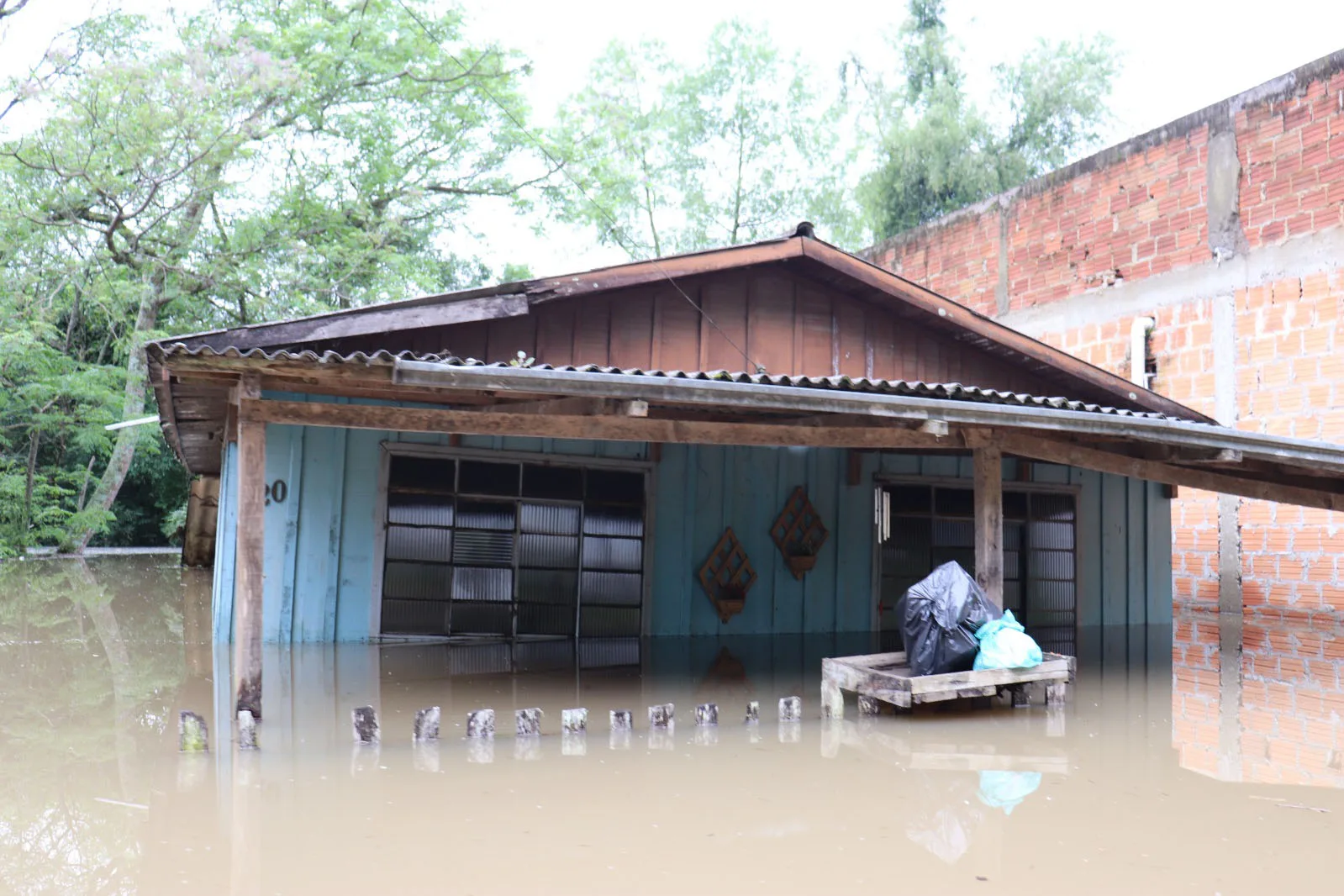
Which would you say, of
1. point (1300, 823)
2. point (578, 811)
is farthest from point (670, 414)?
point (1300, 823)

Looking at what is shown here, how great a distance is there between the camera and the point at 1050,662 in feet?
22.6

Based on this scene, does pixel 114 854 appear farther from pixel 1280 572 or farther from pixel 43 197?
pixel 43 197

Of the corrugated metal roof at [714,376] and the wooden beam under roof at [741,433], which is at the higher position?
the corrugated metal roof at [714,376]

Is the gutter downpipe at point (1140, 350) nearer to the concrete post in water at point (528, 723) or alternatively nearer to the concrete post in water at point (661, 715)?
the concrete post in water at point (661, 715)

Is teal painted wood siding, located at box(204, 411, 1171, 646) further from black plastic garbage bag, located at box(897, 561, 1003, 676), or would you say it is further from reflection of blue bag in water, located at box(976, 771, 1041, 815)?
reflection of blue bag in water, located at box(976, 771, 1041, 815)

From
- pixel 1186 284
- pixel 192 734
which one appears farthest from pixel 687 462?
pixel 1186 284

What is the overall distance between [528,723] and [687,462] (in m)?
4.79

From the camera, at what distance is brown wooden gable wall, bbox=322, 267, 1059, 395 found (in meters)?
8.13

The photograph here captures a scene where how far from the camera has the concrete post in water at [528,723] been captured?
5.64 m

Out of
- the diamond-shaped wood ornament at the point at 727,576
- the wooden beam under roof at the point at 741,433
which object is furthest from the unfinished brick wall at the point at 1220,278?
the diamond-shaped wood ornament at the point at 727,576

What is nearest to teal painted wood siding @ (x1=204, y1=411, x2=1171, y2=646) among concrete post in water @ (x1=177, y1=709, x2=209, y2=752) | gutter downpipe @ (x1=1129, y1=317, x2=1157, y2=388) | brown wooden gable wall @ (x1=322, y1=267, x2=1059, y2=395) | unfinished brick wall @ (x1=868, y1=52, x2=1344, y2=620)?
unfinished brick wall @ (x1=868, y1=52, x2=1344, y2=620)

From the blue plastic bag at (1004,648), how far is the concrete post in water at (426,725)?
333 cm

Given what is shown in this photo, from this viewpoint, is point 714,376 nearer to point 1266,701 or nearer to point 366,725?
point 366,725

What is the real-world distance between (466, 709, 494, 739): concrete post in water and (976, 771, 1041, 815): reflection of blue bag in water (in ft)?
7.90
